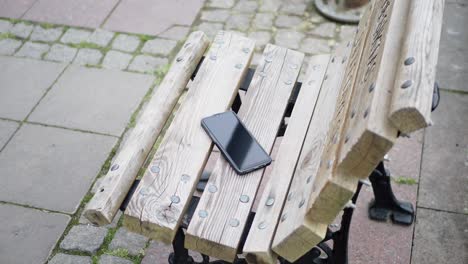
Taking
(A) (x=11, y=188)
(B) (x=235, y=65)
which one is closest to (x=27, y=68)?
(A) (x=11, y=188)

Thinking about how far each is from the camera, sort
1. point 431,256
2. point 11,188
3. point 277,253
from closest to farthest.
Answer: point 277,253 → point 431,256 → point 11,188

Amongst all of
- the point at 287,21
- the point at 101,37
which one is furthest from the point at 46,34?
the point at 287,21

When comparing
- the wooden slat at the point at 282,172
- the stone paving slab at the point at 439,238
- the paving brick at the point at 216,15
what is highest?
the wooden slat at the point at 282,172

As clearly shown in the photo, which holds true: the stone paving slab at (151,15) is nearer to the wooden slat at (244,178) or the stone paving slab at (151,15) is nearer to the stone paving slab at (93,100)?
the stone paving slab at (93,100)

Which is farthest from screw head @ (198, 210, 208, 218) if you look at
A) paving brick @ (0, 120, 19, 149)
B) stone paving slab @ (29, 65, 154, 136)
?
paving brick @ (0, 120, 19, 149)

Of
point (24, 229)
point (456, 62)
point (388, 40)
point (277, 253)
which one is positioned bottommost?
point (456, 62)

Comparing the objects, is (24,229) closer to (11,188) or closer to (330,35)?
(11,188)

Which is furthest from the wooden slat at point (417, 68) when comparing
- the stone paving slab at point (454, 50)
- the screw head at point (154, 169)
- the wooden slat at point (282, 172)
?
the stone paving slab at point (454, 50)

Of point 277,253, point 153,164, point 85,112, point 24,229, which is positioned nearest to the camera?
point 277,253

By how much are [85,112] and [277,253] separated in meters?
2.36

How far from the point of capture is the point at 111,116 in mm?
3771

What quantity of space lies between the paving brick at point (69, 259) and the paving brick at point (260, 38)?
2.12m

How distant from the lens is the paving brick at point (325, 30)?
171 inches

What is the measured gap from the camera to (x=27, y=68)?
4258 mm
